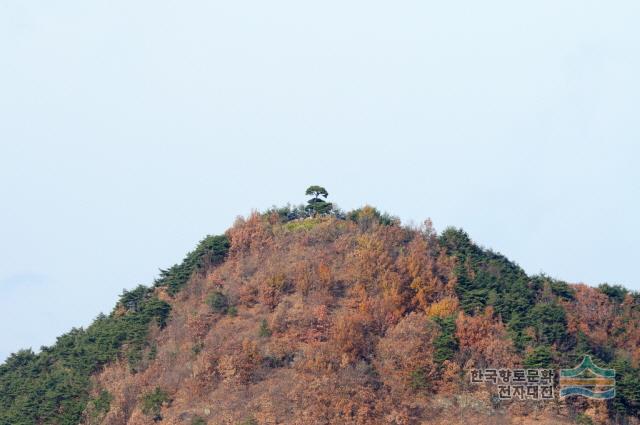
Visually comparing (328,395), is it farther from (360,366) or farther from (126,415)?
(126,415)

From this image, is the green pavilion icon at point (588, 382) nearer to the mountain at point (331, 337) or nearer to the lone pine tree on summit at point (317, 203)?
the mountain at point (331, 337)

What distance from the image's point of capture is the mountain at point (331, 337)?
161ft

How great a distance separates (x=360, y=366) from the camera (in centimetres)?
5009

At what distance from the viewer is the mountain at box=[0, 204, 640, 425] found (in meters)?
49.1

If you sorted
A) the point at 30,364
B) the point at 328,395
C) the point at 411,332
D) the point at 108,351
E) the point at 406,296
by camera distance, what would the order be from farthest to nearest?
the point at 30,364
the point at 108,351
the point at 406,296
the point at 411,332
the point at 328,395

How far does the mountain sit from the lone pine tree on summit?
227mm

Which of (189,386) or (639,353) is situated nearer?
(189,386)

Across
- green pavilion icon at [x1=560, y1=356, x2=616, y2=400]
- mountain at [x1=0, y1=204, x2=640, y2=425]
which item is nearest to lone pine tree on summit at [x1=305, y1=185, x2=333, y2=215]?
mountain at [x1=0, y1=204, x2=640, y2=425]

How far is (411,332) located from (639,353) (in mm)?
→ 12961

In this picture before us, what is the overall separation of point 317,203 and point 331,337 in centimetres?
1422

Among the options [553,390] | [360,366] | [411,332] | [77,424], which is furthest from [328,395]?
[77,424]

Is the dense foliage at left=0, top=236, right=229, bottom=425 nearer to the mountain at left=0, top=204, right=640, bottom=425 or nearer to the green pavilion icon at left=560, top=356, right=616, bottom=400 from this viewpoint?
the mountain at left=0, top=204, right=640, bottom=425

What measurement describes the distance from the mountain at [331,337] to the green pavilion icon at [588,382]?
1.13 feet

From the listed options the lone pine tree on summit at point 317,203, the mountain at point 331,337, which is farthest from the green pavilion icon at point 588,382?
the lone pine tree on summit at point 317,203
